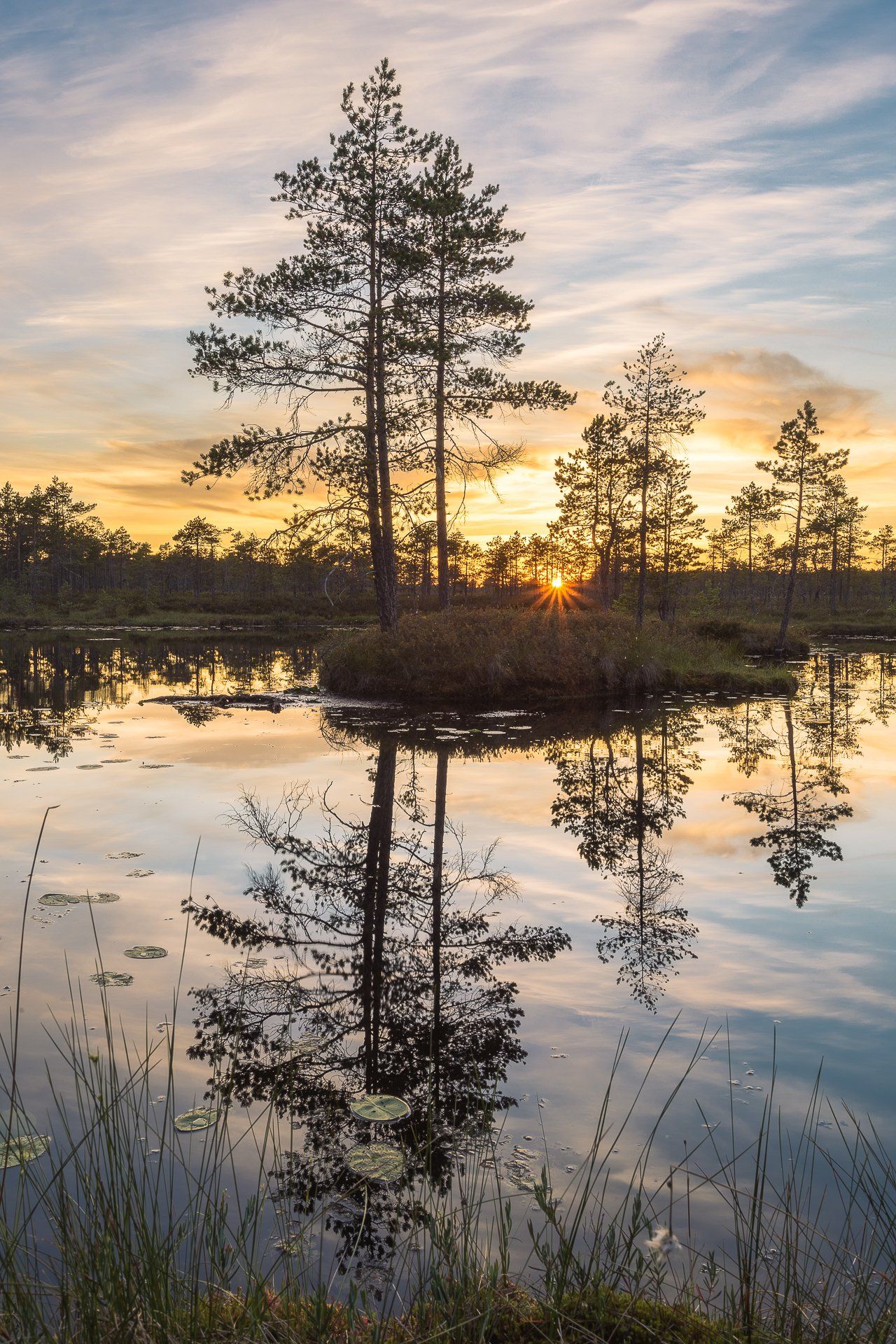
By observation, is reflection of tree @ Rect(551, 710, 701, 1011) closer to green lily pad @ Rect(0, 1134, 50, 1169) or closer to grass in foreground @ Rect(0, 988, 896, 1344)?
grass in foreground @ Rect(0, 988, 896, 1344)

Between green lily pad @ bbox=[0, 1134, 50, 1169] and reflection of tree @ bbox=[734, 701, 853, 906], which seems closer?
green lily pad @ bbox=[0, 1134, 50, 1169]

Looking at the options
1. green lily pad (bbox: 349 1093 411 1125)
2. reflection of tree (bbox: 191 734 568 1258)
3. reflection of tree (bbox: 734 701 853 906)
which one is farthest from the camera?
reflection of tree (bbox: 734 701 853 906)

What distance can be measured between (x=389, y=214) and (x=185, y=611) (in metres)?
74.6

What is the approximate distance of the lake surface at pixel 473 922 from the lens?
13.1 ft

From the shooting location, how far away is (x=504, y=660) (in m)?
19.3

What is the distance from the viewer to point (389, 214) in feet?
66.4

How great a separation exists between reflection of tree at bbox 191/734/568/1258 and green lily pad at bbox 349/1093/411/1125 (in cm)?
5

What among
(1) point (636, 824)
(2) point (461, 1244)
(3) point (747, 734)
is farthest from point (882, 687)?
(2) point (461, 1244)

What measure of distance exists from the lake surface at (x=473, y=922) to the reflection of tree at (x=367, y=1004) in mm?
20

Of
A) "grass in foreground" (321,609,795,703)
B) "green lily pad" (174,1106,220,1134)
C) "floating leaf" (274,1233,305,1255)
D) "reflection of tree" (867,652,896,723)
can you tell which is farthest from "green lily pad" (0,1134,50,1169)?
"reflection of tree" (867,652,896,723)

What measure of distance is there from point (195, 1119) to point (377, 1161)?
2.67 feet

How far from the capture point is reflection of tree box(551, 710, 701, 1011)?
5.70 metres

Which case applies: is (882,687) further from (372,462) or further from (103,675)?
(103,675)

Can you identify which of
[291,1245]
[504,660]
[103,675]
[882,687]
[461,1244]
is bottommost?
[461,1244]
